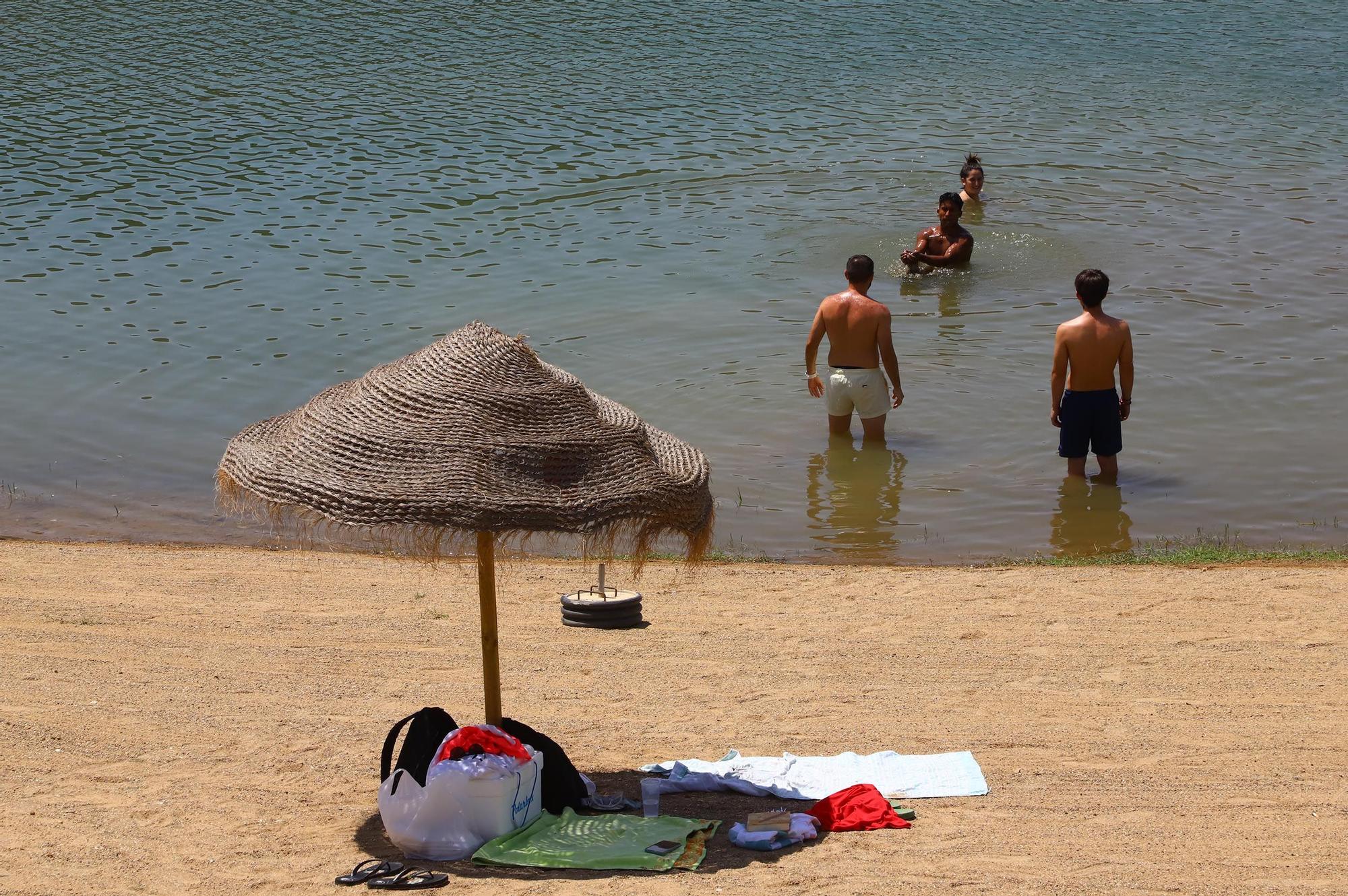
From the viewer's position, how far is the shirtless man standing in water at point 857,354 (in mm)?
10805

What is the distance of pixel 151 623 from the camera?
28.1 feet

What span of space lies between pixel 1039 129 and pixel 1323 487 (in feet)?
40.6

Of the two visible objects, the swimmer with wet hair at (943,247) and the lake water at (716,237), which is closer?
the lake water at (716,237)

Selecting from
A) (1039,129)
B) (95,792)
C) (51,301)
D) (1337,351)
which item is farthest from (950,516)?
(1039,129)

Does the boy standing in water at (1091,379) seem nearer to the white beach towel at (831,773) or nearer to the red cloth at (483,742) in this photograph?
the white beach towel at (831,773)

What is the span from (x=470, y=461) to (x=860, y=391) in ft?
20.5

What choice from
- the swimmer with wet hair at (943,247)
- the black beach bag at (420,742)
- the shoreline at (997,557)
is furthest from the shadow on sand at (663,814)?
the swimmer with wet hair at (943,247)

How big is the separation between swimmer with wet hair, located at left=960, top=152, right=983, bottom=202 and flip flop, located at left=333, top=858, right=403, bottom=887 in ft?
42.5

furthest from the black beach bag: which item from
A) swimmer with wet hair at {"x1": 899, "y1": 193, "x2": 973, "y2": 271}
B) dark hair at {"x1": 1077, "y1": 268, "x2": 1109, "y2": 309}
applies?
swimmer with wet hair at {"x1": 899, "y1": 193, "x2": 973, "y2": 271}

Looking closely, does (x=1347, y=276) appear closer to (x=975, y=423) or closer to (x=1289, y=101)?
(x=975, y=423)

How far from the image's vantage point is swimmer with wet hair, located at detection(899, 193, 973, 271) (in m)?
15.9

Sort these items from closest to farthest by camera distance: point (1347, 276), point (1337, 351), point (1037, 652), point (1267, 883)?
point (1267, 883)
point (1037, 652)
point (1337, 351)
point (1347, 276)

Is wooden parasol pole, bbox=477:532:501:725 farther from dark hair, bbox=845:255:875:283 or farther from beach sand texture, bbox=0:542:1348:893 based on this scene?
dark hair, bbox=845:255:875:283

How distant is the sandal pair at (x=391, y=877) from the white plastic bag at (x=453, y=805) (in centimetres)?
15
